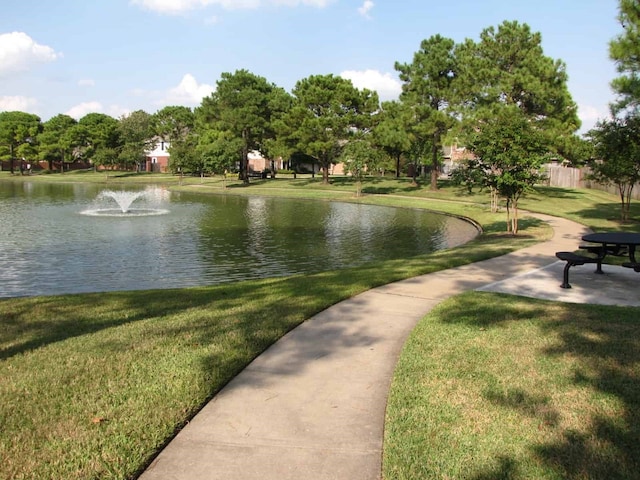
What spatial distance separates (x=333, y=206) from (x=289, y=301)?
31.3m

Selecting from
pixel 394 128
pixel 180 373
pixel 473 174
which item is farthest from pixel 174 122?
pixel 180 373

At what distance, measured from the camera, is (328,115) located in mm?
53844

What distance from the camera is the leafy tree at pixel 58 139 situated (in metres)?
91.1

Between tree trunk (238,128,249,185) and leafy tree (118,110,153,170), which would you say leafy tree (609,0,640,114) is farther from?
leafy tree (118,110,153,170)

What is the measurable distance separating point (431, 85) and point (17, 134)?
7981 centimetres

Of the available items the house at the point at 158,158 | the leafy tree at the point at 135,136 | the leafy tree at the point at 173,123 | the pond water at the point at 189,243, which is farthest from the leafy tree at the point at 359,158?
the house at the point at 158,158

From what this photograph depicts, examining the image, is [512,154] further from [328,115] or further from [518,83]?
[328,115]

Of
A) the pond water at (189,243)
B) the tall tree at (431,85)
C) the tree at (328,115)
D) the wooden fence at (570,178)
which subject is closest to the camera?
the pond water at (189,243)

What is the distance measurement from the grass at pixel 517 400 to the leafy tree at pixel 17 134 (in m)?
100.0

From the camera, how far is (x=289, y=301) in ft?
29.9

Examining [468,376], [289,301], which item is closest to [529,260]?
[289,301]

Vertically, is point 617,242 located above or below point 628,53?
below

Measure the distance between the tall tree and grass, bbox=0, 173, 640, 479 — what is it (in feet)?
117

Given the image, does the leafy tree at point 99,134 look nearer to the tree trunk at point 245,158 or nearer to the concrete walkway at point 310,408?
the tree trunk at point 245,158
